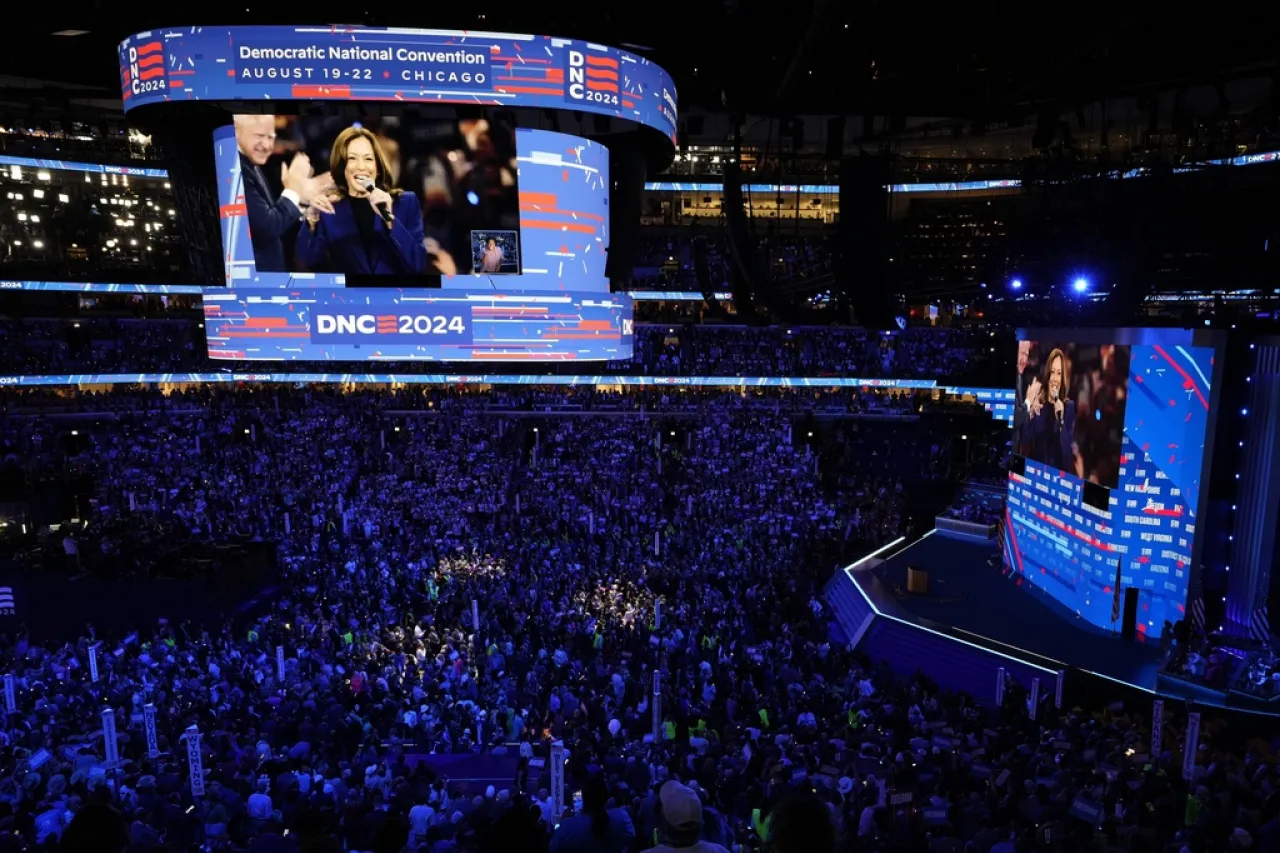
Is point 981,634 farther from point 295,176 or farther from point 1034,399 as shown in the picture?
point 295,176

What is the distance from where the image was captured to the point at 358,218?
15.5m

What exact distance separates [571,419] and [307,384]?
11367mm

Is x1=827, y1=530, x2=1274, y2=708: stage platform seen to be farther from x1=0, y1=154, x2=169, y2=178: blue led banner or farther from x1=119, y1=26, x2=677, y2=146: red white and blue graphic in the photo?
x1=0, y1=154, x2=169, y2=178: blue led banner

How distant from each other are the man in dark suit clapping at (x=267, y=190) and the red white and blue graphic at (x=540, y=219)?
0.28m

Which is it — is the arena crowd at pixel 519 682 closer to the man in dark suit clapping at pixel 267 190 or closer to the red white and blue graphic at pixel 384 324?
the red white and blue graphic at pixel 384 324

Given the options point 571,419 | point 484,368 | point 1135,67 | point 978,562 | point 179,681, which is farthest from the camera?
point 571,419

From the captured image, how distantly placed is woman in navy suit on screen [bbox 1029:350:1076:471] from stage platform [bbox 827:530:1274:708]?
293 cm

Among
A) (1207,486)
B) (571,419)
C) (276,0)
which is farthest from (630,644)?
(571,419)

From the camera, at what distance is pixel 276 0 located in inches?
616

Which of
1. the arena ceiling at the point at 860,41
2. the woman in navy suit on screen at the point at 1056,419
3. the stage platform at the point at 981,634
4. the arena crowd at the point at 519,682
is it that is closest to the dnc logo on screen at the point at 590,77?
the arena ceiling at the point at 860,41

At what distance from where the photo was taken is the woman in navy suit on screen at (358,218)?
50.6 ft

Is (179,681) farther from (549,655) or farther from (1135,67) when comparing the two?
Answer: (1135,67)

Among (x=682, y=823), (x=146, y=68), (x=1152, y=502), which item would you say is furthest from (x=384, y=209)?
(x=682, y=823)

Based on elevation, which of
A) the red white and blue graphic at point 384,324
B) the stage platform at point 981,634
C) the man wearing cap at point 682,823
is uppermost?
the red white and blue graphic at point 384,324
